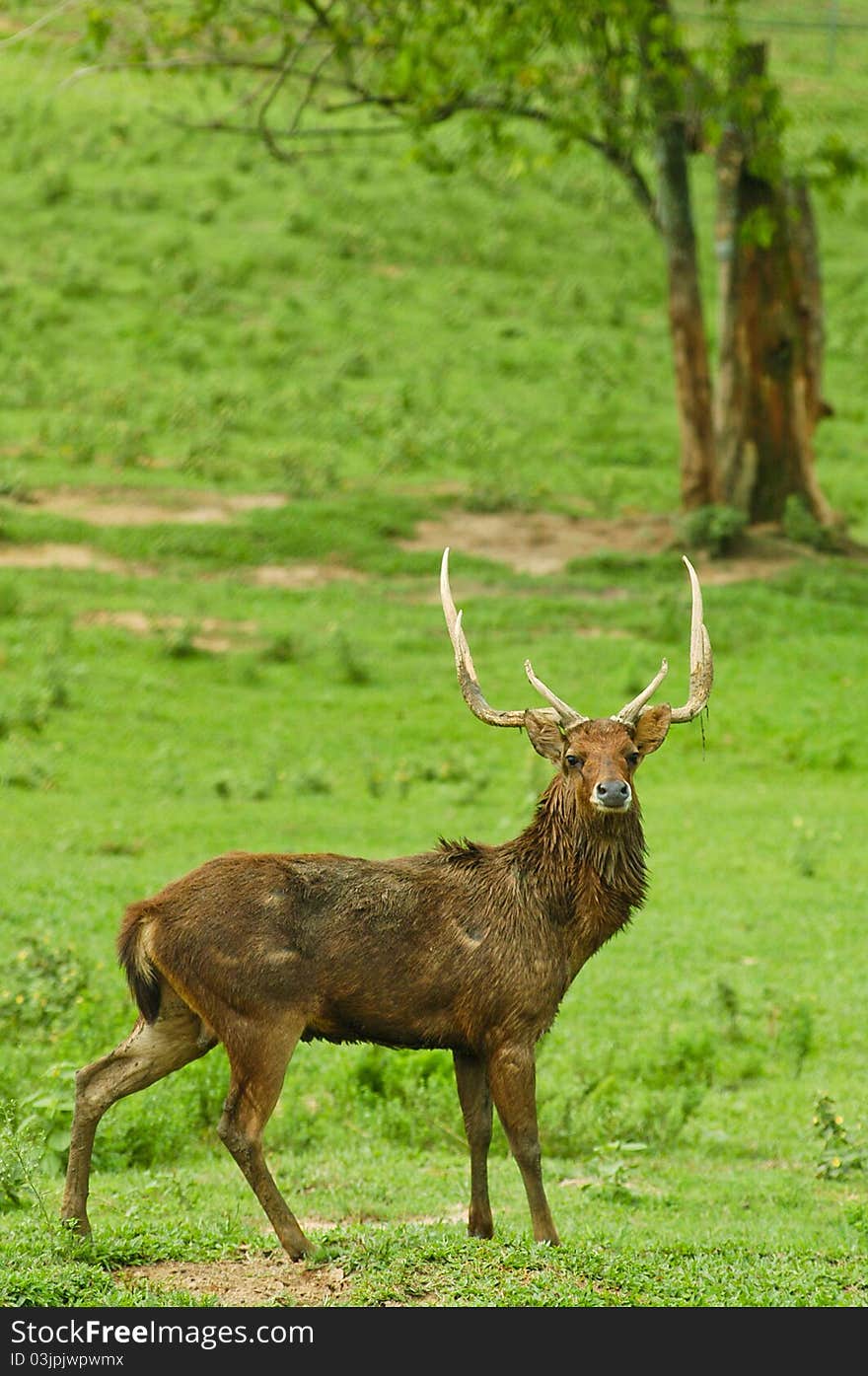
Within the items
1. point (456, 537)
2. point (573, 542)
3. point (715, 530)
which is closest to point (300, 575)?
point (456, 537)

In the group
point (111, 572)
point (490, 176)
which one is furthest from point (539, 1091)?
point (490, 176)

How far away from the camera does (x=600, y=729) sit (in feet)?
23.4

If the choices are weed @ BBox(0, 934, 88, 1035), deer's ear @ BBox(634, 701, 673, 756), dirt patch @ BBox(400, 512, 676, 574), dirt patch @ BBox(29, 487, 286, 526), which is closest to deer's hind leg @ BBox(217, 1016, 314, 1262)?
deer's ear @ BBox(634, 701, 673, 756)

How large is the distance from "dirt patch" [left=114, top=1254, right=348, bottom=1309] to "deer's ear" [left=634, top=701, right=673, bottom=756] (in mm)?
2185

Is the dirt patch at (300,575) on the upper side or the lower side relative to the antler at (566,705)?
lower

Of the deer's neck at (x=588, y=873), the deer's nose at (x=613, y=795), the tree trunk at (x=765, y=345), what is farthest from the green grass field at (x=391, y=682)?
the deer's nose at (x=613, y=795)

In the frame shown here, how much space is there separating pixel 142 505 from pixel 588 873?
15.6m

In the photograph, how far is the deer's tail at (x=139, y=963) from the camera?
695 cm

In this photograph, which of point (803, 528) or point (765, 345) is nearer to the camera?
point (765, 345)

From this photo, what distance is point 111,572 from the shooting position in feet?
67.4

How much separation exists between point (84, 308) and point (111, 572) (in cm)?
837

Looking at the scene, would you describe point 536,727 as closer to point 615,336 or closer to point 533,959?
point 533,959

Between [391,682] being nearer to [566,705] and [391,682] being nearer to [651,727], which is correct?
[566,705]

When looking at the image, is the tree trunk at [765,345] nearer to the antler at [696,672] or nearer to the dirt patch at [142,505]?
the dirt patch at [142,505]
